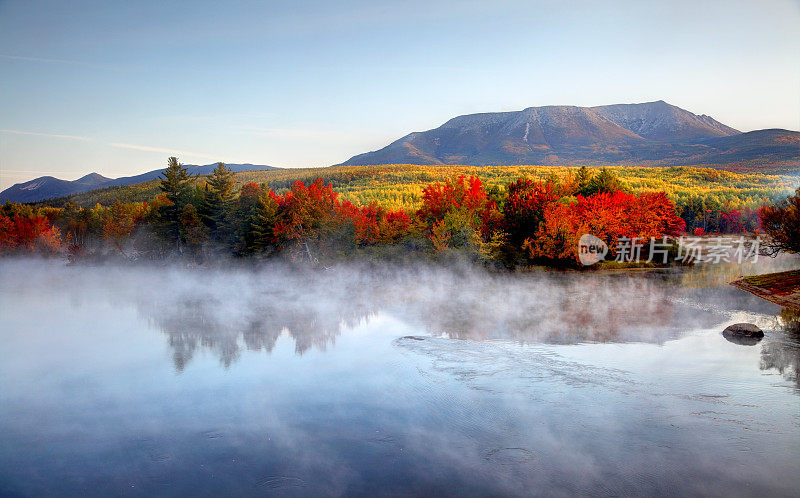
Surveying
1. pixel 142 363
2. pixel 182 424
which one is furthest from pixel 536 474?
pixel 142 363

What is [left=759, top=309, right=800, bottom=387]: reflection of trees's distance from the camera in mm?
16969

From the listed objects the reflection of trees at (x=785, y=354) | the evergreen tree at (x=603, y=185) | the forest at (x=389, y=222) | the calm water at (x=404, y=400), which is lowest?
the reflection of trees at (x=785, y=354)

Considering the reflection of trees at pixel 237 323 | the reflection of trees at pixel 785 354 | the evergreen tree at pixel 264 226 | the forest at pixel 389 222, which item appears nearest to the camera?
the reflection of trees at pixel 785 354

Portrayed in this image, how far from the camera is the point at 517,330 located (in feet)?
75.6

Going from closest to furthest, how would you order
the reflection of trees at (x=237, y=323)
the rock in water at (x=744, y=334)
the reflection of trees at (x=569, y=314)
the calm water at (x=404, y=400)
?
the calm water at (x=404, y=400) → the rock in water at (x=744, y=334) → the reflection of trees at (x=237, y=323) → the reflection of trees at (x=569, y=314)

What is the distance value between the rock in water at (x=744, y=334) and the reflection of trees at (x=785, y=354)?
562mm

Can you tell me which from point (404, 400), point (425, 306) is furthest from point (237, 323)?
point (404, 400)

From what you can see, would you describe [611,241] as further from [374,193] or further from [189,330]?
[374,193]

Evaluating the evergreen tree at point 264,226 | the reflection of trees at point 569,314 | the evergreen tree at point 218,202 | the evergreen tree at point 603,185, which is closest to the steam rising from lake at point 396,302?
the reflection of trees at point 569,314

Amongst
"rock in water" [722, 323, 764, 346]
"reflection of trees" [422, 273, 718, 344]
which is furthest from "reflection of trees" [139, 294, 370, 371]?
"rock in water" [722, 323, 764, 346]

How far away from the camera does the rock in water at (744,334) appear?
2081cm

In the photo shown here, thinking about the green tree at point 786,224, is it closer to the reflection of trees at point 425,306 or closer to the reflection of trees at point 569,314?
the reflection of trees at point 425,306

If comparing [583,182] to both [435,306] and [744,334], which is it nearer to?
[435,306]

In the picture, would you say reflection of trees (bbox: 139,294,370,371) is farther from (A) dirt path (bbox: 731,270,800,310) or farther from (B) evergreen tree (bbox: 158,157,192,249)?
(A) dirt path (bbox: 731,270,800,310)
